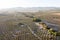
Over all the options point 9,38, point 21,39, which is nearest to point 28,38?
point 21,39

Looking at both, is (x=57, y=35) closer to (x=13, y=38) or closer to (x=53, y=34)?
(x=53, y=34)

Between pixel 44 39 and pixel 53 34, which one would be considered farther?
pixel 53 34

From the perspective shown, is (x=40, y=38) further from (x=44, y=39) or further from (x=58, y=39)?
(x=58, y=39)

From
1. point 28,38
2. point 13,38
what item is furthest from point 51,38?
point 13,38

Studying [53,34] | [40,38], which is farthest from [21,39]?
[53,34]

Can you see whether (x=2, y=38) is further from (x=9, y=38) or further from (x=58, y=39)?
(x=58, y=39)

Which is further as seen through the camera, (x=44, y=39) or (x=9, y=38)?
(x=9, y=38)

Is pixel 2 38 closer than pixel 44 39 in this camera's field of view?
No
